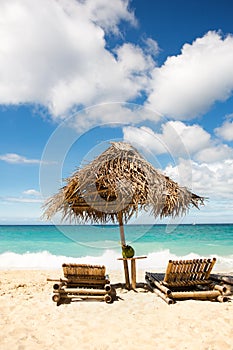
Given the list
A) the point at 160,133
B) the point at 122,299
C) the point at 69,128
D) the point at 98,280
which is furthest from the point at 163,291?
the point at 69,128

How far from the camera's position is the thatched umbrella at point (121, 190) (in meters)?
6.29

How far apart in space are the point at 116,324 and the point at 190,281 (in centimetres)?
222

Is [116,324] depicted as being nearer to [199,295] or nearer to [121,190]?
[199,295]

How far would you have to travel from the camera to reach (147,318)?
4.79 m

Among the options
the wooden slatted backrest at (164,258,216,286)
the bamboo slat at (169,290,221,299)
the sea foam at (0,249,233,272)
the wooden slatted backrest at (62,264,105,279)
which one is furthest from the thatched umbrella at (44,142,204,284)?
the sea foam at (0,249,233,272)

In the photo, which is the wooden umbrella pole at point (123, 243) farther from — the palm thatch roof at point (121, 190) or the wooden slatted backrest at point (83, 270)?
the wooden slatted backrest at point (83, 270)

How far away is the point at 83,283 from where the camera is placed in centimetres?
618

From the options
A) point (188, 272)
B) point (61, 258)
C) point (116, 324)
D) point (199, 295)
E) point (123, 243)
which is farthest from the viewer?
point (61, 258)

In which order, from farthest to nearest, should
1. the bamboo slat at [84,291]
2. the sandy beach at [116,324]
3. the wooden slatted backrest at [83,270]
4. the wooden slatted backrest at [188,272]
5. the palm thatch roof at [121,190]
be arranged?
the palm thatch roof at [121,190], the wooden slatted backrest at [83,270], the wooden slatted backrest at [188,272], the bamboo slat at [84,291], the sandy beach at [116,324]

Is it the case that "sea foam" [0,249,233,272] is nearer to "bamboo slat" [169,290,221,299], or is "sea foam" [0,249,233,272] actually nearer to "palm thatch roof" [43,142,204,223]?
"palm thatch roof" [43,142,204,223]

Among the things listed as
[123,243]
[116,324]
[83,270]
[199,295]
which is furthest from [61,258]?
[116,324]

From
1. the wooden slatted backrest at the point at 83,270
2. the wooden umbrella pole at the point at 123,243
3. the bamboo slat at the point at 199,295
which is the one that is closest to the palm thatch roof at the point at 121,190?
the wooden umbrella pole at the point at 123,243

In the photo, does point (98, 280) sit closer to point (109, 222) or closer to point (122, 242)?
point (122, 242)

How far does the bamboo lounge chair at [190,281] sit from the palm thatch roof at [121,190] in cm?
127
